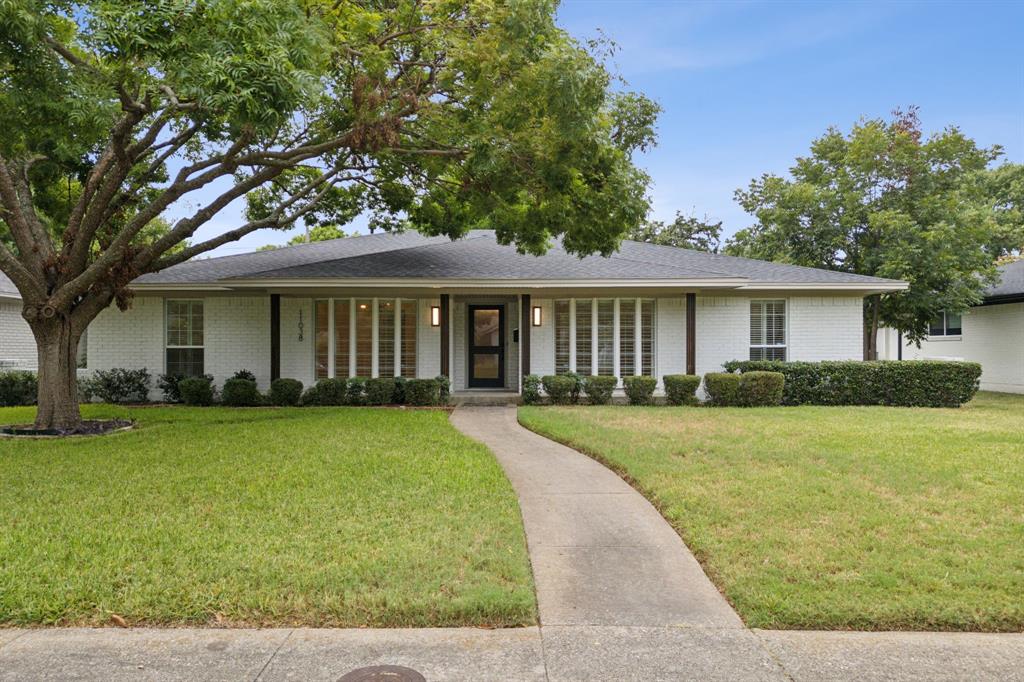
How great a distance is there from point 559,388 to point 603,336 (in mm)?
2059

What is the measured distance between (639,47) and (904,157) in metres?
10.5

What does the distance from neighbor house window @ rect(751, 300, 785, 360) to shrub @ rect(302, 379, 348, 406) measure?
9.72 metres

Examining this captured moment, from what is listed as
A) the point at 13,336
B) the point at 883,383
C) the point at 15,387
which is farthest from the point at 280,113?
the point at 13,336

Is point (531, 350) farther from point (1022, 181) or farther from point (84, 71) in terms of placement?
point (1022, 181)

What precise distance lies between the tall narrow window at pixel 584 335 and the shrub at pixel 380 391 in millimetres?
4394

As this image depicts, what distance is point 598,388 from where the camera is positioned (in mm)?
13078

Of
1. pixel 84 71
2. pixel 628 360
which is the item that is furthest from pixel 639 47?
pixel 84 71

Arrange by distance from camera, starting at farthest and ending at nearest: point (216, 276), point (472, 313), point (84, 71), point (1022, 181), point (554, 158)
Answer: point (1022, 181), point (472, 313), point (216, 276), point (554, 158), point (84, 71)

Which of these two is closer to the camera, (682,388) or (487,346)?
(682,388)

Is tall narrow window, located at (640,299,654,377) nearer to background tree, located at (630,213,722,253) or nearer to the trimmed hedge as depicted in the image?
the trimmed hedge

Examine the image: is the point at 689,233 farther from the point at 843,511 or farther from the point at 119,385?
the point at 843,511

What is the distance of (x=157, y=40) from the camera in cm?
616

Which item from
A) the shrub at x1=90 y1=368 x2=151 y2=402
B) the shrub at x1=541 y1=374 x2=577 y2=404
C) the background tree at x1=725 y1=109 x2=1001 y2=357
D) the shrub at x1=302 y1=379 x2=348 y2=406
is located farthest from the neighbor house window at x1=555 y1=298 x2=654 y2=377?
the shrub at x1=90 y1=368 x2=151 y2=402

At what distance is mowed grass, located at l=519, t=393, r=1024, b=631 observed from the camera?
3.56 meters
